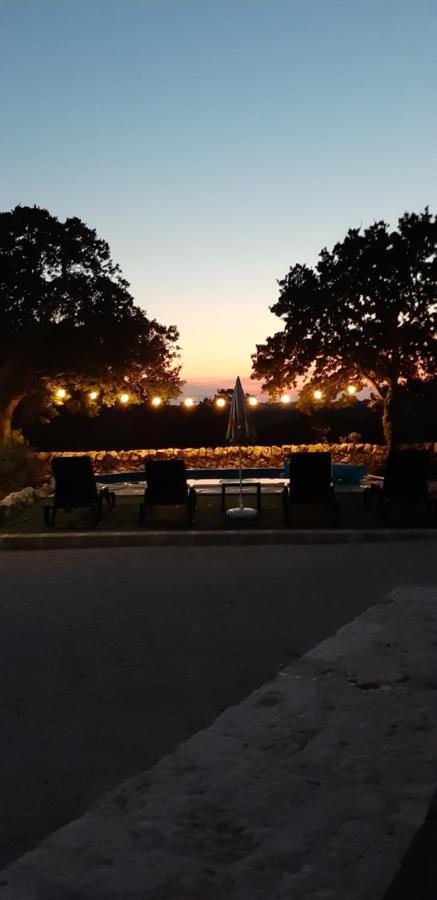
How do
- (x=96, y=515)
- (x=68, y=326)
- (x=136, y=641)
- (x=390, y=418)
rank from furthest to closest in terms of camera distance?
(x=68, y=326) → (x=390, y=418) → (x=96, y=515) → (x=136, y=641)

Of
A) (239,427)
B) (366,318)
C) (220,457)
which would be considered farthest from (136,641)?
(366,318)

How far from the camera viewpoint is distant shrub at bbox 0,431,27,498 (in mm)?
14094

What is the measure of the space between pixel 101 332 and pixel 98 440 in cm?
610

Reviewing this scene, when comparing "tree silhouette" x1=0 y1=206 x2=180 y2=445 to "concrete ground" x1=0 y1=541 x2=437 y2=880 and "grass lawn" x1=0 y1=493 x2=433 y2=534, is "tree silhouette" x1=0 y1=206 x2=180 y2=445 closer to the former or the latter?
"grass lawn" x1=0 y1=493 x2=433 y2=534

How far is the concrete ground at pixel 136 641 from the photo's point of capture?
3.14 meters

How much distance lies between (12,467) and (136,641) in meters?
9.98

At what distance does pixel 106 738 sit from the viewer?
3.39m

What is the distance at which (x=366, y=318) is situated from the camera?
79.8 ft

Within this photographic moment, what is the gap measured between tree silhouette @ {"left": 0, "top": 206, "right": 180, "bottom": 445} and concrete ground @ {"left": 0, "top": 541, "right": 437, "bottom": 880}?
17209 millimetres

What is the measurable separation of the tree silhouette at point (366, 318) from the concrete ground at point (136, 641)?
53.9 feet

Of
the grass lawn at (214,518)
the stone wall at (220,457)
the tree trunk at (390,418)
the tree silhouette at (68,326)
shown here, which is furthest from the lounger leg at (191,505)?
the tree silhouette at (68,326)

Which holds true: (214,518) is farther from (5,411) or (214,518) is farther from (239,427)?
(5,411)

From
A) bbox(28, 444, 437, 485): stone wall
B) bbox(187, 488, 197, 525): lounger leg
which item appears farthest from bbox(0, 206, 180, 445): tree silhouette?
bbox(187, 488, 197, 525): lounger leg

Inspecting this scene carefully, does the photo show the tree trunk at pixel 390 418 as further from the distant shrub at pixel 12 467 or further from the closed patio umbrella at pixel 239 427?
the closed patio umbrella at pixel 239 427
